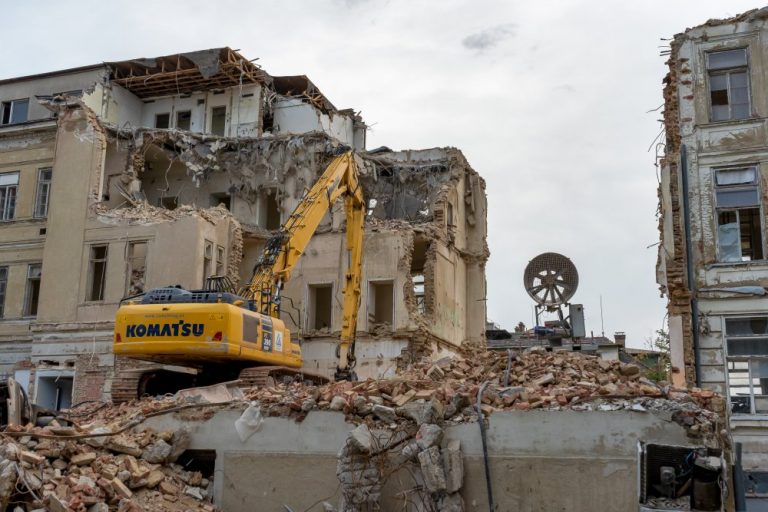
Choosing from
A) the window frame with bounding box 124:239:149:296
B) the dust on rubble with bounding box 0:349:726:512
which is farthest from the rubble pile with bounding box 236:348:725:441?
the window frame with bounding box 124:239:149:296

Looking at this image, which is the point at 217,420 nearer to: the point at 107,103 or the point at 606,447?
the point at 606,447

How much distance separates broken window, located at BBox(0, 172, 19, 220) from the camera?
28.3m

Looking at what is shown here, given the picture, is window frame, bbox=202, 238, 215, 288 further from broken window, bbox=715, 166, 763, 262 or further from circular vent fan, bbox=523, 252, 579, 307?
broken window, bbox=715, 166, 763, 262

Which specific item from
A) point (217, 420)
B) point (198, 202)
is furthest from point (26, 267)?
point (217, 420)

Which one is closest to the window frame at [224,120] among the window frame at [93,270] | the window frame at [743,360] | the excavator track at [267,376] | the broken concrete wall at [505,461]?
the window frame at [93,270]

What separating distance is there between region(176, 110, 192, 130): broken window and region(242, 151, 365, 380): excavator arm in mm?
14031

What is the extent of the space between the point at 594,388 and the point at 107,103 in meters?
25.1

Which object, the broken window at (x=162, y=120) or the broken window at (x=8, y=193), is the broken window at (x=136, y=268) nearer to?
the broken window at (x=8, y=193)

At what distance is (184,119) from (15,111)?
621 cm

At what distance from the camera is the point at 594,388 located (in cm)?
1054

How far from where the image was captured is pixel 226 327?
14172 mm

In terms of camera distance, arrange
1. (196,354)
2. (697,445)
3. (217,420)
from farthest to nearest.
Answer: (196,354), (217,420), (697,445)

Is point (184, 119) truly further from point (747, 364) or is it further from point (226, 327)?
point (747, 364)

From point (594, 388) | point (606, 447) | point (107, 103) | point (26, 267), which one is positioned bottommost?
point (606, 447)
